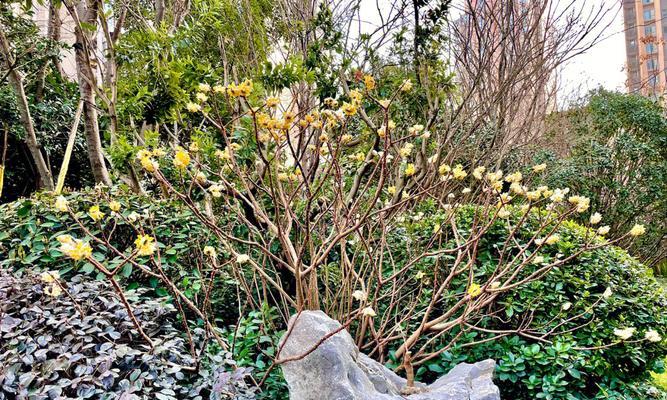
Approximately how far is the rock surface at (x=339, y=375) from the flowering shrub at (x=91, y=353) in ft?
0.72

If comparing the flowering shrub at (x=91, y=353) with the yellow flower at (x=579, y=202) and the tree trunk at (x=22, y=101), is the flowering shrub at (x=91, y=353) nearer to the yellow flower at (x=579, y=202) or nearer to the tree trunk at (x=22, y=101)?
→ the yellow flower at (x=579, y=202)

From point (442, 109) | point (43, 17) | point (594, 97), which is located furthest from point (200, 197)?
point (43, 17)

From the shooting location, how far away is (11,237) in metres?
2.48

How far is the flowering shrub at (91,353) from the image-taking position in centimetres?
142

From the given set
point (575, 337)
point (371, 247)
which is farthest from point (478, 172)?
point (575, 337)

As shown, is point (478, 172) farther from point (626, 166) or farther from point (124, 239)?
point (626, 166)

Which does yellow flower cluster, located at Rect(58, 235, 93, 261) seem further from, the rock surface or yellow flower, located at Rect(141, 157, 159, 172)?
the rock surface

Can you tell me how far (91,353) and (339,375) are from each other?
2.91 feet

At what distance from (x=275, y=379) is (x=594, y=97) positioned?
803 centimetres

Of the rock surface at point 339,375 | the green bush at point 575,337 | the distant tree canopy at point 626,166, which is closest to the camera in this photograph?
the rock surface at point 339,375

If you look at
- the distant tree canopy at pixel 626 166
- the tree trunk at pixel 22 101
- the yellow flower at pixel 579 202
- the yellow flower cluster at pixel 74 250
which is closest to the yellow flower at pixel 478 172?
the yellow flower at pixel 579 202

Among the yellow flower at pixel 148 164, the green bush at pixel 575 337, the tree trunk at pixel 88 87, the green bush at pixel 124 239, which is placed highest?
the tree trunk at pixel 88 87

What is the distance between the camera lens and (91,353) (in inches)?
63.3

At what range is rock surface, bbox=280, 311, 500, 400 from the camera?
158cm
